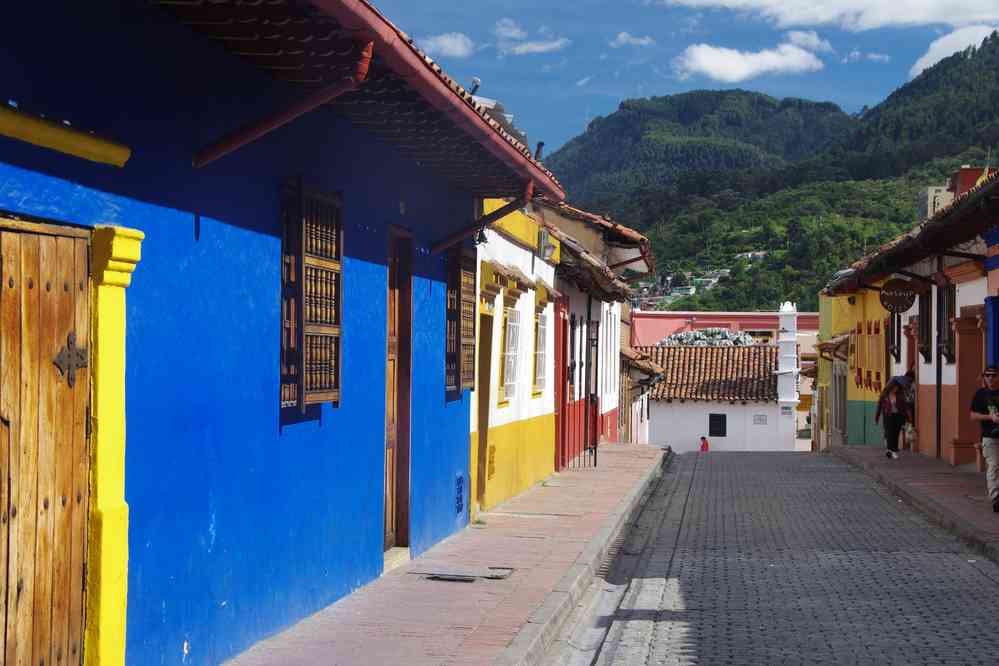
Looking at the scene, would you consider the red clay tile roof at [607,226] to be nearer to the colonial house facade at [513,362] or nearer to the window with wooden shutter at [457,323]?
the colonial house facade at [513,362]

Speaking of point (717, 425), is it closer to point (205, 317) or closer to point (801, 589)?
point (801, 589)

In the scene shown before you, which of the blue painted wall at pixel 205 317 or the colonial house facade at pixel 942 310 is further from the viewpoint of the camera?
the colonial house facade at pixel 942 310

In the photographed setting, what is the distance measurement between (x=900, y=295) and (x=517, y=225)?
960 centimetres

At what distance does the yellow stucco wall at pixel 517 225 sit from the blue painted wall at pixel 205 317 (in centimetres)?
→ 505

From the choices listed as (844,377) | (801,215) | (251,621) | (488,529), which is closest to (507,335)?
(488,529)

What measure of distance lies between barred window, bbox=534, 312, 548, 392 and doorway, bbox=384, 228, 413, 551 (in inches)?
308

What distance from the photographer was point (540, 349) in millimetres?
19484

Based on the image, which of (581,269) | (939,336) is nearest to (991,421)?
(581,269)

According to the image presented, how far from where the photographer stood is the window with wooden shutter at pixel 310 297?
307 inches

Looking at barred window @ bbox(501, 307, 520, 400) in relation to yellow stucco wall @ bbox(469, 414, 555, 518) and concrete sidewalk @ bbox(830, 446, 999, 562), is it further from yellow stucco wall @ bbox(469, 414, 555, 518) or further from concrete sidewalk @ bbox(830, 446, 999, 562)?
concrete sidewalk @ bbox(830, 446, 999, 562)

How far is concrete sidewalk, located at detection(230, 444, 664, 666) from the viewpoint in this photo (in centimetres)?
733

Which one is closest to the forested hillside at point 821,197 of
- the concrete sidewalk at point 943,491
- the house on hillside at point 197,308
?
the concrete sidewalk at point 943,491

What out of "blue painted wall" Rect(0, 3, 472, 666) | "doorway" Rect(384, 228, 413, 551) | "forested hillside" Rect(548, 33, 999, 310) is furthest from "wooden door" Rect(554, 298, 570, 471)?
"forested hillside" Rect(548, 33, 999, 310)

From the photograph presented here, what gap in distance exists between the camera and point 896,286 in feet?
77.3
